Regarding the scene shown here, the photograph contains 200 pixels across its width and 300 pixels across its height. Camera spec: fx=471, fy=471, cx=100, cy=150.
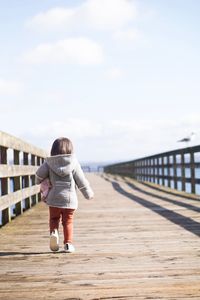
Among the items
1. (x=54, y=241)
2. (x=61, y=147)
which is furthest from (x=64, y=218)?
(x=61, y=147)

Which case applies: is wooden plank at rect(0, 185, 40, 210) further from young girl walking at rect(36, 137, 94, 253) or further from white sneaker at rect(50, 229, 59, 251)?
white sneaker at rect(50, 229, 59, 251)

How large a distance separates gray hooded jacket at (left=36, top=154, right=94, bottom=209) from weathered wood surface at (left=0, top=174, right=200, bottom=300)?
50 centimetres

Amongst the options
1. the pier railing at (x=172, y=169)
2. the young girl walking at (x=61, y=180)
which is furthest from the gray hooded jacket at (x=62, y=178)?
the pier railing at (x=172, y=169)

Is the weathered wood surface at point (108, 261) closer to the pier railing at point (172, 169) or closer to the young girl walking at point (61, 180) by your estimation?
the young girl walking at point (61, 180)

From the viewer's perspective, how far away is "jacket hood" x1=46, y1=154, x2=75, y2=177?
4750 mm

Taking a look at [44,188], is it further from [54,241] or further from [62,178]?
[54,241]

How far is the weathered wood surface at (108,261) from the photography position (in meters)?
3.07

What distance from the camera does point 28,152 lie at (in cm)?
874

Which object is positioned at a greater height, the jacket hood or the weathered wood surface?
the jacket hood

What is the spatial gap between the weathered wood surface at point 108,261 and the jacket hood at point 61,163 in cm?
79

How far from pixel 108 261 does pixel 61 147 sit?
1288 mm

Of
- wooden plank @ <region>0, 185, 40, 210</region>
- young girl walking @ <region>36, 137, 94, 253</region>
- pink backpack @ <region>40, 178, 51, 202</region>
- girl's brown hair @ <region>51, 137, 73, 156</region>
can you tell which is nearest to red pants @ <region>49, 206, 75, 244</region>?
young girl walking @ <region>36, 137, 94, 253</region>

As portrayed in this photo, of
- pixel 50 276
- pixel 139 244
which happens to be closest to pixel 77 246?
pixel 139 244

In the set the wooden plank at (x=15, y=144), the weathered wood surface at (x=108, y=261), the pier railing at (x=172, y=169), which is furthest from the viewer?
the pier railing at (x=172, y=169)
